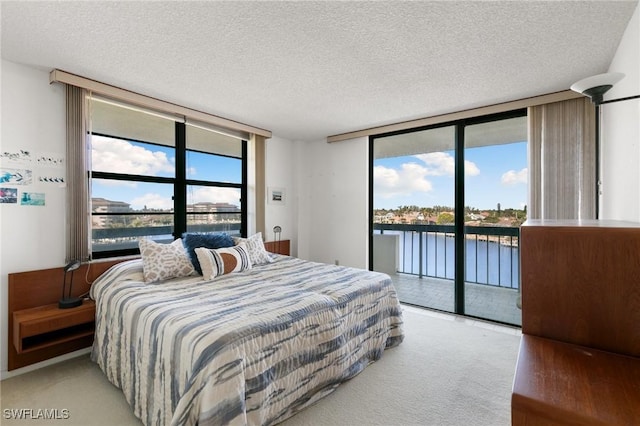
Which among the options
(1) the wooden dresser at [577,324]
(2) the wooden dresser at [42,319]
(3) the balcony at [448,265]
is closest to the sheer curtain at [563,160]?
(3) the balcony at [448,265]

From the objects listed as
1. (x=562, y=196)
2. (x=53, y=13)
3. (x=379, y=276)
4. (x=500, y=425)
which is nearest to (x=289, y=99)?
(x=53, y=13)

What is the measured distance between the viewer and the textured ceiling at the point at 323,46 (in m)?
1.72

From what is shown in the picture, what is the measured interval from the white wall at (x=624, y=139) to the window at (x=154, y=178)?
12.7ft

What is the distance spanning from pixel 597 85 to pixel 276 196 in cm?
394

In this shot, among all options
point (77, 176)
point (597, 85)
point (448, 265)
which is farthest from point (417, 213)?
point (77, 176)

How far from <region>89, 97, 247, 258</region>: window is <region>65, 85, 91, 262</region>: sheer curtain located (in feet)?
0.50

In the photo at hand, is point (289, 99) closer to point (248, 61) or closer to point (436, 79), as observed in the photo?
point (248, 61)

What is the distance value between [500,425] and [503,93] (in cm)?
284

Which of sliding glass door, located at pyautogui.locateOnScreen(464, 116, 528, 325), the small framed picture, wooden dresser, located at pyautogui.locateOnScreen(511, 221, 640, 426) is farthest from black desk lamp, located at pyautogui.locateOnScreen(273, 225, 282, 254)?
wooden dresser, located at pyautogui.locateOnScreen(511, 221, 640, 426)

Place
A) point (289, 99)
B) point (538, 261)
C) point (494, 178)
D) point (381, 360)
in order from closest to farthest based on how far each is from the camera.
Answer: point (538, 261), point (381, 360), point (289, 99), point (494, 178)

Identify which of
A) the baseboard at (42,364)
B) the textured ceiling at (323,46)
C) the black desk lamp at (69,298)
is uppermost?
the textured ceiling at (323,46)

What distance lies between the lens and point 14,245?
2.39 m

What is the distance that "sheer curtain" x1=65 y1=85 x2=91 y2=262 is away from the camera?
2615 mm

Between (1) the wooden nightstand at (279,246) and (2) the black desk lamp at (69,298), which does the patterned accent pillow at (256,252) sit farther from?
(2) the black desk lamp at (69,298)
